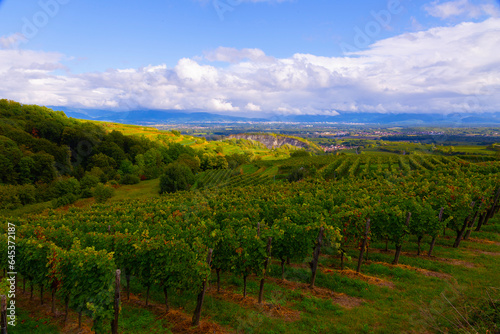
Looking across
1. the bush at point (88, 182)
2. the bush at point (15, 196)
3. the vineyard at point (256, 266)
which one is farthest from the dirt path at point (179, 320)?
the bush at point (88, 182)

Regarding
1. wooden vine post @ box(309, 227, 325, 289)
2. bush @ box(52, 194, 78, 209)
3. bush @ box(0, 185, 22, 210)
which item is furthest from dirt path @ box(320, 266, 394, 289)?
bush @ box(0, 185, 22, 210)

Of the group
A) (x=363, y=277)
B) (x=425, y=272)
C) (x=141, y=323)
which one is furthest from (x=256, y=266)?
(x=425, y=272)

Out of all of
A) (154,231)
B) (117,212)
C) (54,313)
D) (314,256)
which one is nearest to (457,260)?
(314,256)

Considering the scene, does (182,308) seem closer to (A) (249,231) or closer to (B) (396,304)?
(A) (249,231)

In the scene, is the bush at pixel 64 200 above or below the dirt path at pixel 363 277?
below

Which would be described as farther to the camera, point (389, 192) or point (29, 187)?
point (29, 187)

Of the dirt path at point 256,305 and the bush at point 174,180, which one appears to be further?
the bush at point 174,180

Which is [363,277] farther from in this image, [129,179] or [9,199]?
[129,179]

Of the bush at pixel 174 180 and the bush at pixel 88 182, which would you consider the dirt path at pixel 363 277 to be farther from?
the bush at pixel 88 182

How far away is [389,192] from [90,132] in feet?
321

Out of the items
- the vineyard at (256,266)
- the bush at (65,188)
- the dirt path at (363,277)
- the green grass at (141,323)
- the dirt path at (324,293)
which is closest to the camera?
the vineyard at (256,266)

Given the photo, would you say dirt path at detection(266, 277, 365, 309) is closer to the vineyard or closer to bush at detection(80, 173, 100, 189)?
the vineyard

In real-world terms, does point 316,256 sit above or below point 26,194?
above

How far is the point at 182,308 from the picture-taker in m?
10.9
